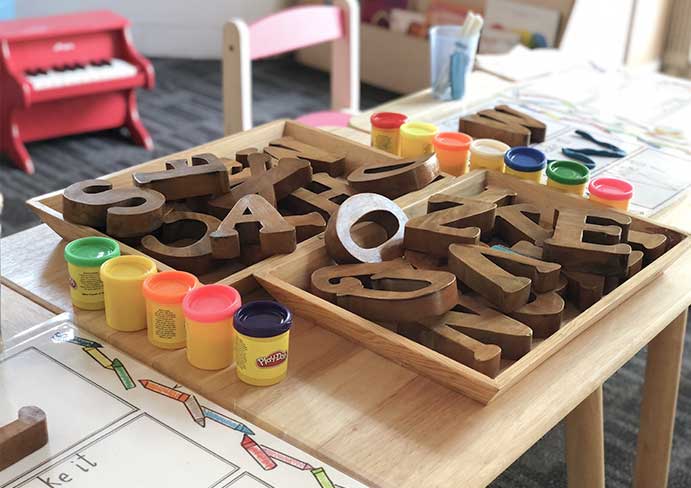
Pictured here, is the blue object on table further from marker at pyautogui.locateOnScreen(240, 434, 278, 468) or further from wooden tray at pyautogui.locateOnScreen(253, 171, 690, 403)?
marker at pyautogui.locateOnScreen(240, 434, 278, 468)

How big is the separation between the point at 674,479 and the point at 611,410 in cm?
23

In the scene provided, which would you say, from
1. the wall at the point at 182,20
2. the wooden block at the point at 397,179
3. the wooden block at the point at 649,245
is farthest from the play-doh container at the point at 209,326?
the wall at the point at 182,20

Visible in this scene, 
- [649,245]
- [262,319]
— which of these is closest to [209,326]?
[262,319]

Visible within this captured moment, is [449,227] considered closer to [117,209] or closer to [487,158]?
[487,158]

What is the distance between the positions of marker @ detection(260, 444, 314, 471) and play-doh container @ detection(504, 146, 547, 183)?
2.25 ft

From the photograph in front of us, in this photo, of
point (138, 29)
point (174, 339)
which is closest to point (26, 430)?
point (174, 339)

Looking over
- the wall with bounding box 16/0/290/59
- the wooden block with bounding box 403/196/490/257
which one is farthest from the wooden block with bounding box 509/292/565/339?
the wall with bounding box 16/0/290/59

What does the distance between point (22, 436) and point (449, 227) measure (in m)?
0.56

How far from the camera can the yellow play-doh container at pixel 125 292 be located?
967mm

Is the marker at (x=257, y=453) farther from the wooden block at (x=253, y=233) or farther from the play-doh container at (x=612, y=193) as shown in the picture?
the play-doh container at (x=612, y=193)

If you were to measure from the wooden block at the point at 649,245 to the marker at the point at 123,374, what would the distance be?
26.1 inches

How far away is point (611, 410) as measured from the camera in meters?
1.91

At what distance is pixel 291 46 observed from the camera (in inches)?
78.2

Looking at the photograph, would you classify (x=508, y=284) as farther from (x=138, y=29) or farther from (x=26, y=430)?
(x=138, y=29)
